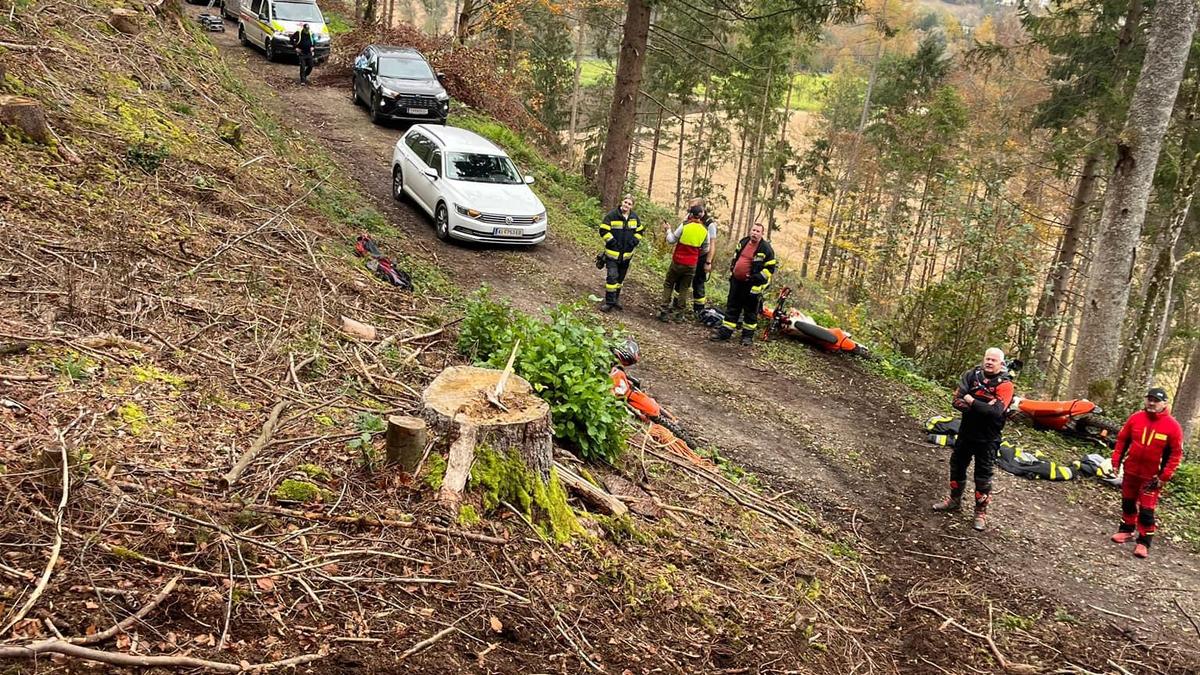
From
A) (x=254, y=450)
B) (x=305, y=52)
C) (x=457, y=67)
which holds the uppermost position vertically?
(x=457, y=67)

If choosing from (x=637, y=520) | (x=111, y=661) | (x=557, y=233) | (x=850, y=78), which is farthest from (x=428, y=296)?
(x=850, y=78)

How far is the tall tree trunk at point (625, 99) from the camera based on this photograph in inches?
620

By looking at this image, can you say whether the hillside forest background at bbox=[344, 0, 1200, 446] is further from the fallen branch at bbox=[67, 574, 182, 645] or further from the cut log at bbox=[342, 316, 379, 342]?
the fallen branch at bbox=[67, 574, 182, 645]

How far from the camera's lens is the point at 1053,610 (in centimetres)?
609

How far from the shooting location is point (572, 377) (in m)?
5.86

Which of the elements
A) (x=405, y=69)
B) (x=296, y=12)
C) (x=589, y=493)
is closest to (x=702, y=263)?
(x=589, y=493)

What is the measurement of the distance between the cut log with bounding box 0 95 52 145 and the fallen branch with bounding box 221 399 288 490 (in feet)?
17.1

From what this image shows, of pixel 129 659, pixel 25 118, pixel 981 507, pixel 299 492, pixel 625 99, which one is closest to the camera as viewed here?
pixel 129 659

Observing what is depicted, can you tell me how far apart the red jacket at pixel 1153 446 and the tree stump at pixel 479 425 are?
5897mm

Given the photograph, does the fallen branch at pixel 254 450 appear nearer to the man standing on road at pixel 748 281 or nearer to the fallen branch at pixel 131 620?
the fallen branch at pixel 131 620

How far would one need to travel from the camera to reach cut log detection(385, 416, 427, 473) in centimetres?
426

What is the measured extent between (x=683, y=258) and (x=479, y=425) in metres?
7.69

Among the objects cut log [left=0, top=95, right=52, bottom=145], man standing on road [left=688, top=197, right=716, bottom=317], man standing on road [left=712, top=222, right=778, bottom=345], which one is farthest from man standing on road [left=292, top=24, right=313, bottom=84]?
man standing on road [left=712, top=222, right=778, bottom=345]

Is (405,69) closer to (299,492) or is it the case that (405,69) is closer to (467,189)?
(467,189)
